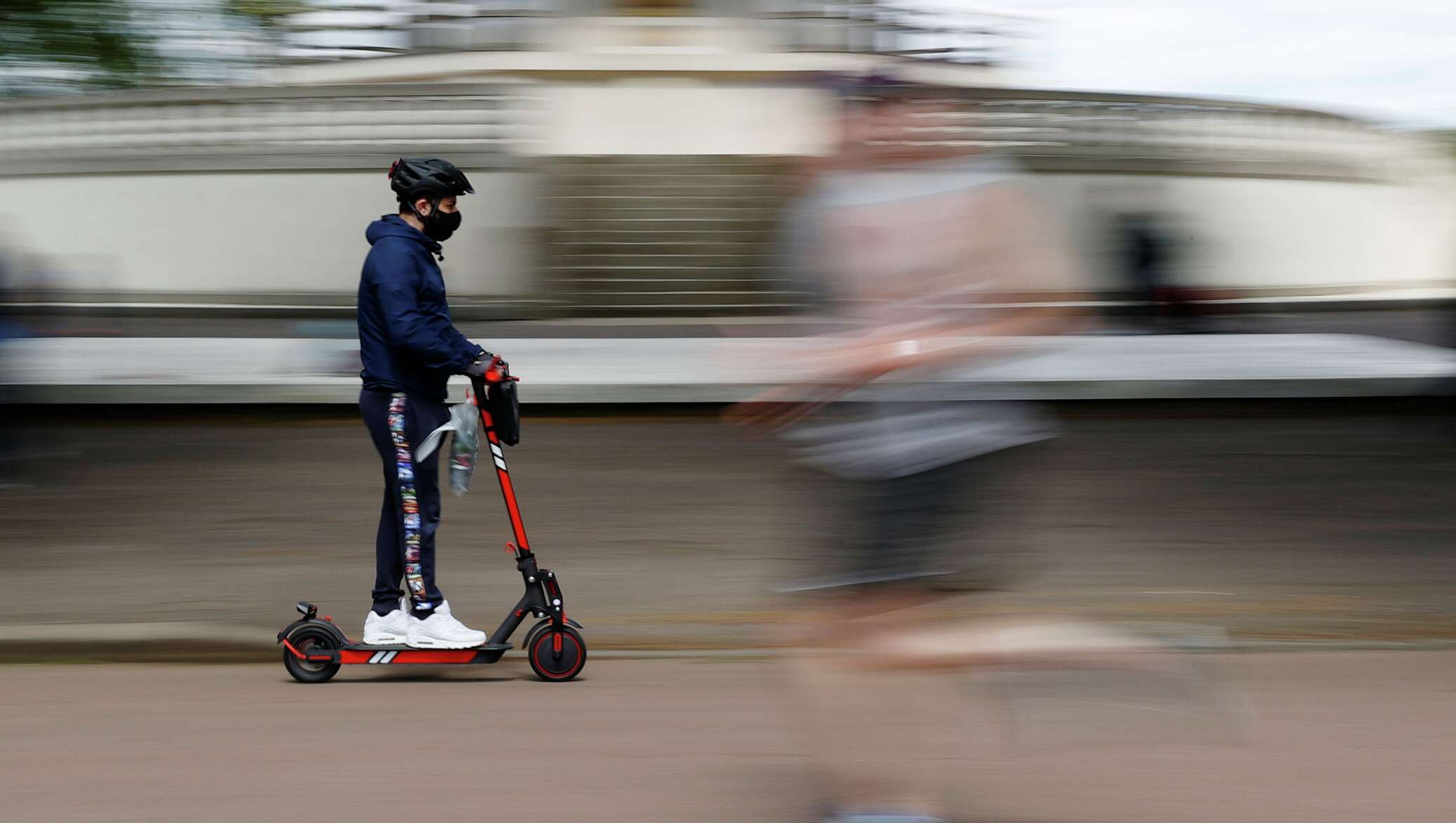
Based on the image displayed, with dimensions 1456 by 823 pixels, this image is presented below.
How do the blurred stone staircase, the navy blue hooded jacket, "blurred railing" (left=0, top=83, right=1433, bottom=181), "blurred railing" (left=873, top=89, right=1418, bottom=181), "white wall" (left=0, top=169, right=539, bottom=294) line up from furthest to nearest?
"blurred railing" (left=873, top=89, right=1418, bottom=181) → "blurred railing" (left=0, top=83, right=1433, bottom=181) → "white wall" (left=0, top=169, right=539, bottom=294) → the blurred stone staircase → the navy blue hooded jacket

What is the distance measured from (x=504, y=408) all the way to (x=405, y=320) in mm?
464

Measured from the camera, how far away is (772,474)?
9023 mm

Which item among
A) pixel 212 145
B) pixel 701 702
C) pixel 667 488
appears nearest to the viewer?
pixel 701 702

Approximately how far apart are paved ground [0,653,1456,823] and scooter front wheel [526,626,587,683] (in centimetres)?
8

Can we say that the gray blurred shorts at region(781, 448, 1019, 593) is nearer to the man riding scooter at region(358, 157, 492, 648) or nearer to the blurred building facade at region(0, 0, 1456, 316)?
the man riding scooter at region(358, 157, 492, 648)

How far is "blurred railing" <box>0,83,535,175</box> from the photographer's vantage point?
20516 millimetres

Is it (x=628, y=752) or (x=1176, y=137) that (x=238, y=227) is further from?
(x=628, y=752)

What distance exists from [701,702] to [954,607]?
1767 mm

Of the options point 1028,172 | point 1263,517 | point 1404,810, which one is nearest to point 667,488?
point 1263,517

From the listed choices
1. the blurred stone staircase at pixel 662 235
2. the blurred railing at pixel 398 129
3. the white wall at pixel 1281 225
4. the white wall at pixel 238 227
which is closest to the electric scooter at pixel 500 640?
the blurred stone staircase at pixel 662 235

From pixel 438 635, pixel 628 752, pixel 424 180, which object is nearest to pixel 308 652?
pixel 438 635

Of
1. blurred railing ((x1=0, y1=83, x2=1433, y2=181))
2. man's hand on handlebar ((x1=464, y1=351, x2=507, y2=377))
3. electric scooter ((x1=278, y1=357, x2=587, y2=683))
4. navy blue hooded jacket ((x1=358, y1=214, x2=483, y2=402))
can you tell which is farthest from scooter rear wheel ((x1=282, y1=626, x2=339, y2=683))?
blurred railing ((x1=0, y1=83, x2=1433, y2=181))

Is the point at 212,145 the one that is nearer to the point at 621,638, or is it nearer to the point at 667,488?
the point at 667,488

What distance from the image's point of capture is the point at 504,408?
5324mm
